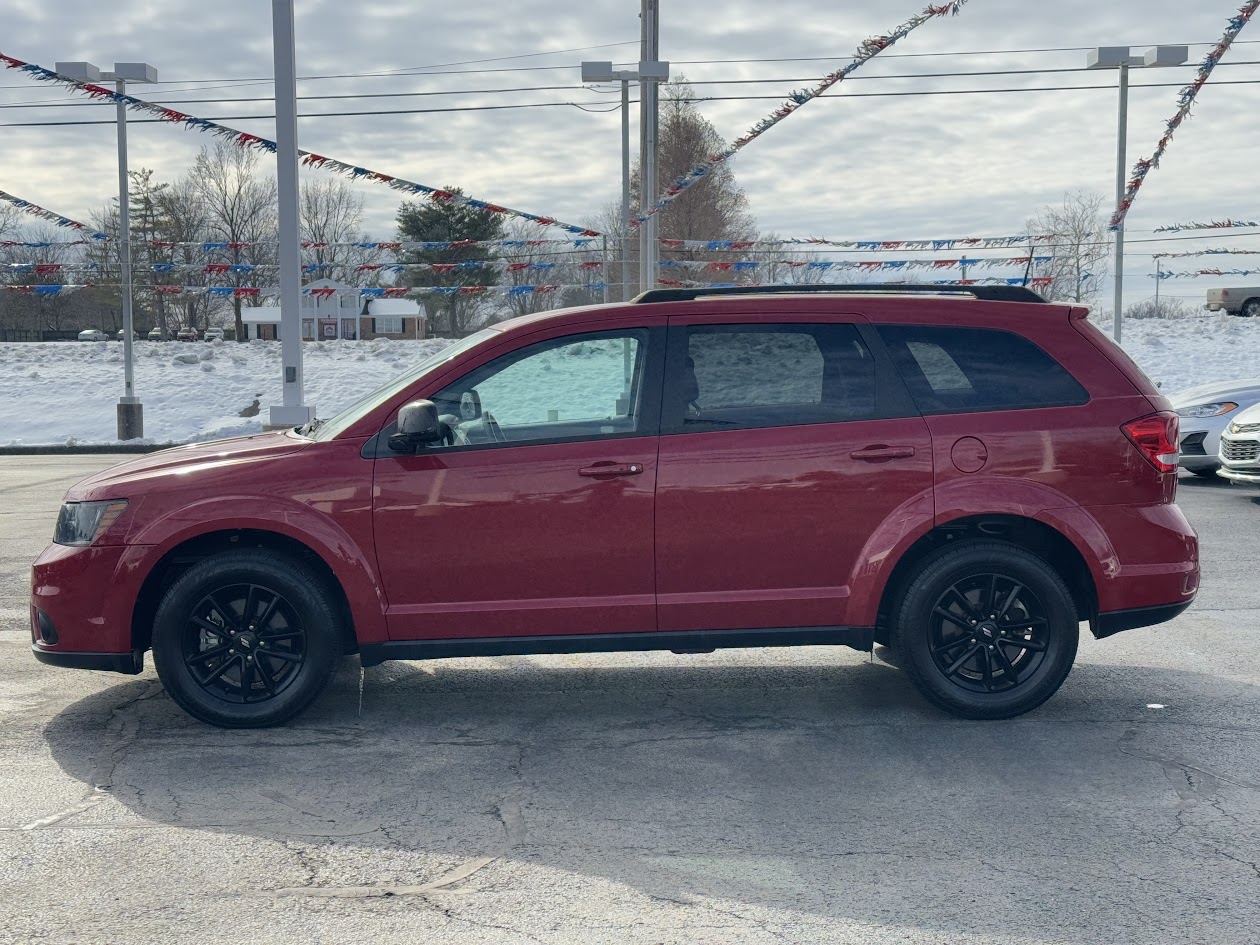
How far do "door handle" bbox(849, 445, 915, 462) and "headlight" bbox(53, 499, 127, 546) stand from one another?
10.0 ft

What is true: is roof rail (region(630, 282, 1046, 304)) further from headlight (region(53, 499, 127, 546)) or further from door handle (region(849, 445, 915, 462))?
headlight (region(53, 499, 127, 546))

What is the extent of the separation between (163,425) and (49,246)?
3679mm

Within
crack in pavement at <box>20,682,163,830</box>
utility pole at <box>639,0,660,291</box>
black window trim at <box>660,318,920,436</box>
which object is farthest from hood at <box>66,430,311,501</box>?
utility pole at <box>639,0,660,291</box>

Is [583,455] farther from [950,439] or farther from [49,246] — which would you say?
[49,246]

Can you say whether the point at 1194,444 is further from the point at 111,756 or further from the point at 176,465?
the point at 111,756

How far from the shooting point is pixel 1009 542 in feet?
19.1

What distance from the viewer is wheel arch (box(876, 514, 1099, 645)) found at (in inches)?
227

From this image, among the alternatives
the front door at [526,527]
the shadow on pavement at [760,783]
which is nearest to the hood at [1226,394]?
the shadow on pavement at [760,783]

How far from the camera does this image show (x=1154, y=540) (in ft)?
19.0

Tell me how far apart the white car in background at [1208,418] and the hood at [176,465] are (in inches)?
429

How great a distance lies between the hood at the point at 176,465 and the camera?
5.65 meters

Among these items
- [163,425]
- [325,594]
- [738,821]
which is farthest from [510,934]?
[163,425]

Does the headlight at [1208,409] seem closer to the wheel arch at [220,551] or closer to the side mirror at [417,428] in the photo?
the side mirror at [417,428]

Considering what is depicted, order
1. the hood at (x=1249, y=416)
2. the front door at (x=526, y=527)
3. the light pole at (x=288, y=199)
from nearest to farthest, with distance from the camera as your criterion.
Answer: the front door at (x=526, y=527) < the hood at (x=1249, y=416) < the light pole at (x=288, y=199)
